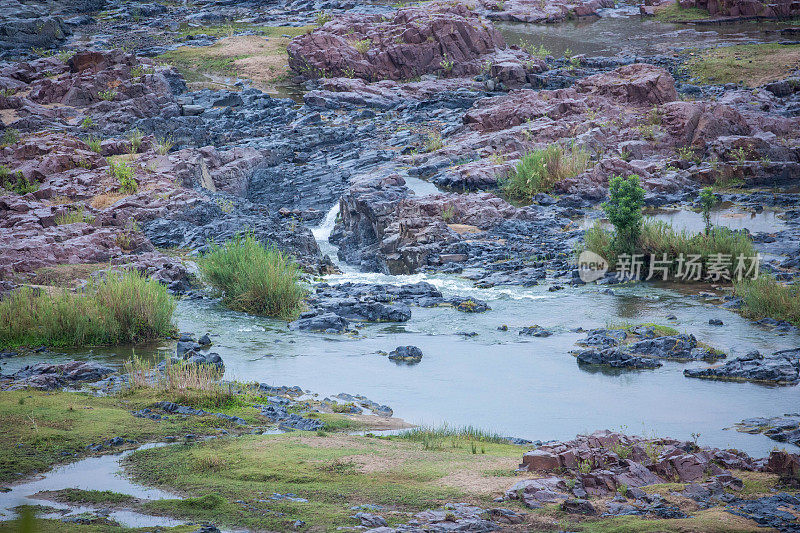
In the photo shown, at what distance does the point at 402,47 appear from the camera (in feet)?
118

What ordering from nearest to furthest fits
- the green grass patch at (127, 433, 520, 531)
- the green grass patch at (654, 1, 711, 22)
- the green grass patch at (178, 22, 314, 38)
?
the green grass patch at (127, 433, 520, 531), the green grass patch at (654, 1, 711, 22), the green grass patch at (178, 22, 314, 38)

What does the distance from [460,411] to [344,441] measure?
234 cm

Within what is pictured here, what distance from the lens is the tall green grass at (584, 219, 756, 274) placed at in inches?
622

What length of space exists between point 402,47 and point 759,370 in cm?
2751

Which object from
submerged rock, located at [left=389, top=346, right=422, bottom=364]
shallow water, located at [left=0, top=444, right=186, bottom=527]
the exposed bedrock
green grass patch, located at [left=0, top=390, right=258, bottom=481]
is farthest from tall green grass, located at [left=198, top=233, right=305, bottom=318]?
the exposed bedrock

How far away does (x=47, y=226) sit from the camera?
62.3 feet

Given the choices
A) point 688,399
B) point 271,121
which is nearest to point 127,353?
point 688,399

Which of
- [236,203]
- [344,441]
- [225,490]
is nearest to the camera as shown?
[225,490]

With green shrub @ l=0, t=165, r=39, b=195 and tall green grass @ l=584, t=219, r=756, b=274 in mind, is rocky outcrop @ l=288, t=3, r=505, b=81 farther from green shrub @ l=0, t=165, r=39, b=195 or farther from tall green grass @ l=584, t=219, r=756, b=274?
tall green grass @ l=584, t=219, r=756, b=274

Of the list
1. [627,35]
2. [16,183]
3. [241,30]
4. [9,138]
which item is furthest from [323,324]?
[241,30]

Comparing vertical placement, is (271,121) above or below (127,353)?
above

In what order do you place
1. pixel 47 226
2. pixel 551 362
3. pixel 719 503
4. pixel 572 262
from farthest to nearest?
pixel 47 226
pixel 572 262
pixel 551 362
pixel 719 503

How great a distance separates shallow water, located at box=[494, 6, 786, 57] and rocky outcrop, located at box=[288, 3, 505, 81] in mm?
4810

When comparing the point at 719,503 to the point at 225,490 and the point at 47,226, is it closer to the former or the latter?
the point at 225,490
